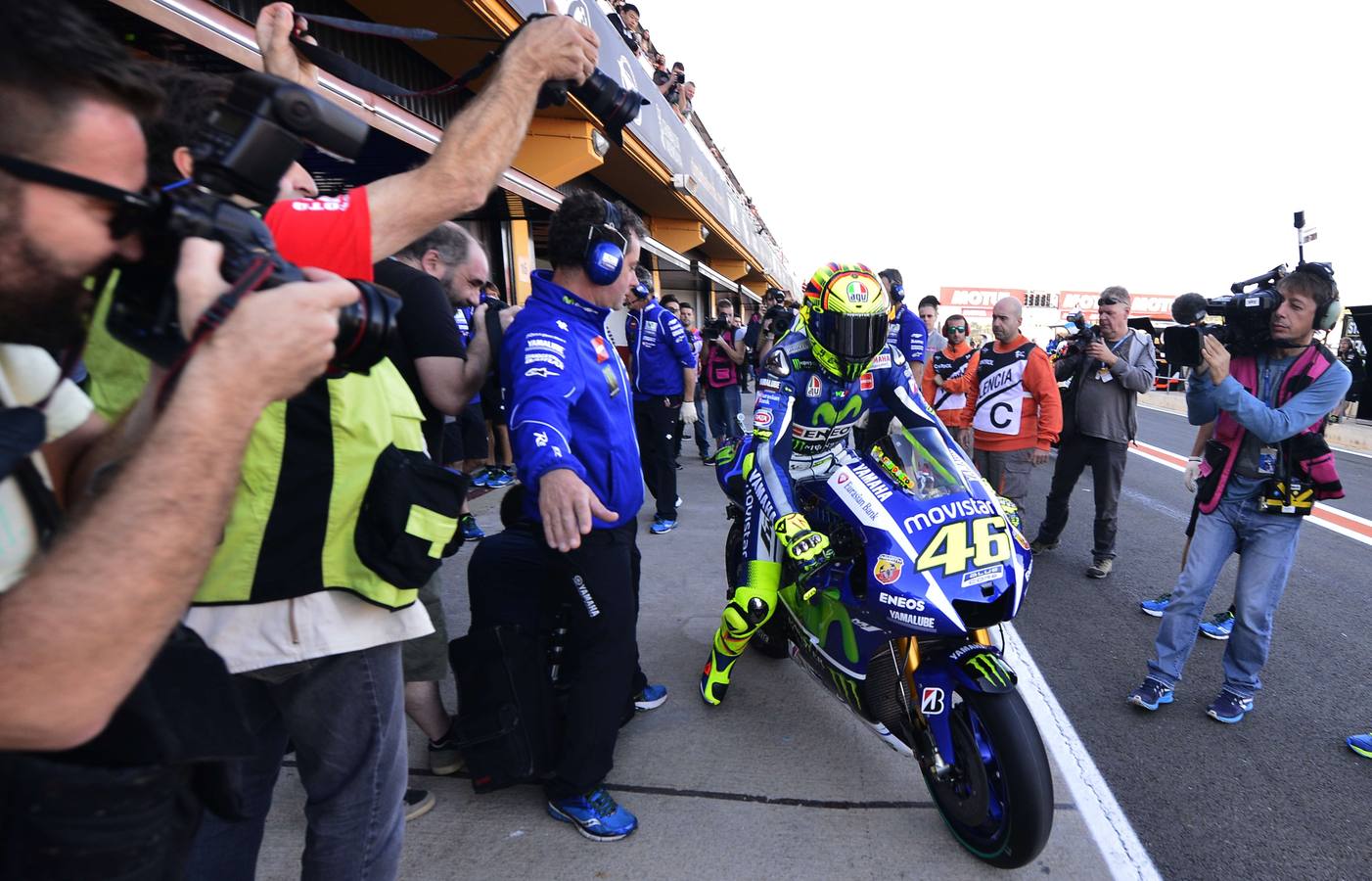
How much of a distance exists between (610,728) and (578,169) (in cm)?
723

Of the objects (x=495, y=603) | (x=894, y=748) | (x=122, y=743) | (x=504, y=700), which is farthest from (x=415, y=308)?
(x=894, y=748)

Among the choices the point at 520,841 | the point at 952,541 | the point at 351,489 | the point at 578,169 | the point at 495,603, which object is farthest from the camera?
the point at 578,169

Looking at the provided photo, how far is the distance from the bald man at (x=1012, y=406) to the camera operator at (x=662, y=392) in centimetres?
255

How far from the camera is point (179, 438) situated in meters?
0.77

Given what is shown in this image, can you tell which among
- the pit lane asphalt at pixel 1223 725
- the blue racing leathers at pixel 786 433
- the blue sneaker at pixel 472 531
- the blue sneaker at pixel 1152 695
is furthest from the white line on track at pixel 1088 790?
the blue sneaker at pixel 472 531

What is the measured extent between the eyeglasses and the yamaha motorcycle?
1.92 metres

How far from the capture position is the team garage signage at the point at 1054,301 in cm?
5184

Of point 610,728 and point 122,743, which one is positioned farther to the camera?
point 610,728

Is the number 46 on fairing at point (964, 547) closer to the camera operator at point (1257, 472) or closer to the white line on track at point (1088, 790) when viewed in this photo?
the white line on track at point (1088, 790)

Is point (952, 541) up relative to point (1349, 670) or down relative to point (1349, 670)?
up

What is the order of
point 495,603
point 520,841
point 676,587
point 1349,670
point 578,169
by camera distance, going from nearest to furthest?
1. point 520,841
2. point 495,603
3. point 1349,670
4. point 676,587
5. point 578,169

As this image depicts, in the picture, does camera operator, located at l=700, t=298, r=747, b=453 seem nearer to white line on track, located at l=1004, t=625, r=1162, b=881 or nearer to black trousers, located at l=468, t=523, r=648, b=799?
white line on track, located at l=1004, t=625, r=1162, b=881

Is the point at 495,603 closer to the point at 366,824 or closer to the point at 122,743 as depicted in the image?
the point at 366,824

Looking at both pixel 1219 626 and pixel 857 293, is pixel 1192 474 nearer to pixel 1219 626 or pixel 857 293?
pixel 1219 626
